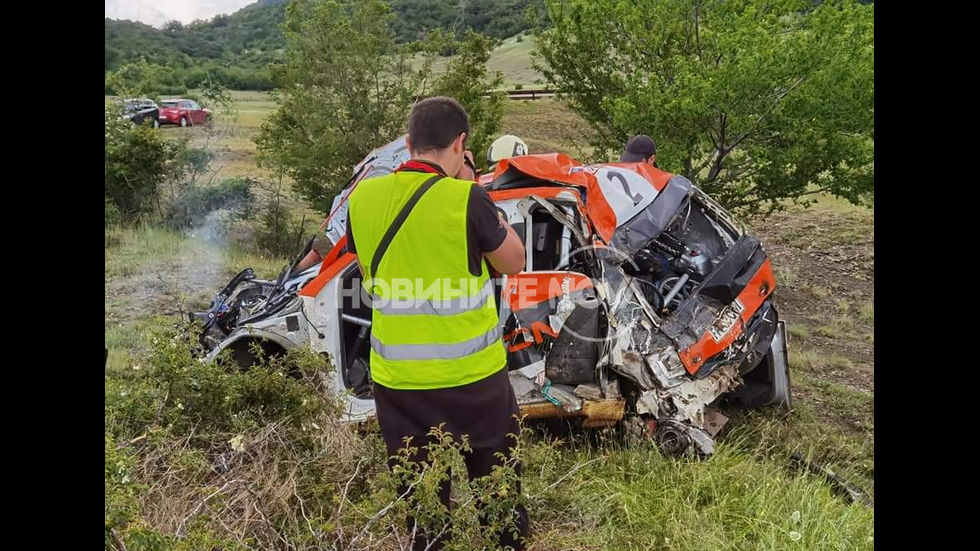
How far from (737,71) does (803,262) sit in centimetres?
646

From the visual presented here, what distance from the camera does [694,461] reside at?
4082mm

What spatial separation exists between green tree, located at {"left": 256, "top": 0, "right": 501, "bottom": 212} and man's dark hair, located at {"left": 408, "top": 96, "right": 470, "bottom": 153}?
26.9 feet

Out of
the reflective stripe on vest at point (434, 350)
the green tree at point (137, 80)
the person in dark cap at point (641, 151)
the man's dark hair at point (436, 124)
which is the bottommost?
the reflective stripe on vest at point (434, 350)

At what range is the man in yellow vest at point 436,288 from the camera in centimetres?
217

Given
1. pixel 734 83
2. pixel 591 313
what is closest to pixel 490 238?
pixel 591 313

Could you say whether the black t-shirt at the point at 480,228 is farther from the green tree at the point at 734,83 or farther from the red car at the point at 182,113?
the red car at the point at 182,113

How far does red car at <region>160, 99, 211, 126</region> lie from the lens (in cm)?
1171

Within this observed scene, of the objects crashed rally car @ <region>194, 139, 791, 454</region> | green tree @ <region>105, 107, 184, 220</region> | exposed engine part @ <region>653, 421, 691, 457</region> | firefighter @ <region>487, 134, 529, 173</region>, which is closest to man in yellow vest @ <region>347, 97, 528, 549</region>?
crashed rally car @ <region>194, 139, 791, 454</region>

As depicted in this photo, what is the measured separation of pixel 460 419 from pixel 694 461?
91.2 inches

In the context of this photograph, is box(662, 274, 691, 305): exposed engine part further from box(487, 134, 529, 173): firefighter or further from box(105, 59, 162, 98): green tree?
box(105, 59, 162, 98): green tree

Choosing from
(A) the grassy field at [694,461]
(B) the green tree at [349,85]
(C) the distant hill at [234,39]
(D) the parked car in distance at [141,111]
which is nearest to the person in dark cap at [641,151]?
(A) the grassy field at [694,461]

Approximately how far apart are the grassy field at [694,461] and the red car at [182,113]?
29 centimetres
